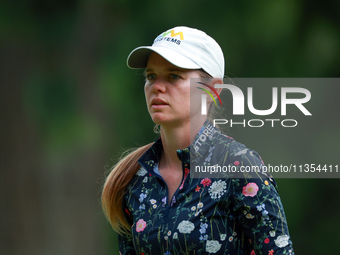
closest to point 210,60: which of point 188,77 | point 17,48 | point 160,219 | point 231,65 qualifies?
point 188,77

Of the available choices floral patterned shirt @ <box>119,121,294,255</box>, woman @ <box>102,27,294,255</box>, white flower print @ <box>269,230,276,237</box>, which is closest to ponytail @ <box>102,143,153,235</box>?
woman @ <box>102,27,294,255</box>

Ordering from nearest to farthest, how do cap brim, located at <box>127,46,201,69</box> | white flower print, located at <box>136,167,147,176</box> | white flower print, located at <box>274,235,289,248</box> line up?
white flower print, located at <box>274,235,289,248</box> < cap brim, located at <box>127,46,201,69</box> < white flower print, located at <box>136,167,147,176</box>

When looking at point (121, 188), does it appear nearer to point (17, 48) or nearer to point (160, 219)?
point (160, 219)

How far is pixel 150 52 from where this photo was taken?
1.46 m

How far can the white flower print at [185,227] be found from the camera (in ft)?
4.16

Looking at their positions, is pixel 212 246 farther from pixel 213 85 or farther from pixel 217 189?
pixel 213 85

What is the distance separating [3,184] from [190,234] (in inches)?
111

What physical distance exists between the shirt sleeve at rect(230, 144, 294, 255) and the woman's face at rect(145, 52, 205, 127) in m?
0.28

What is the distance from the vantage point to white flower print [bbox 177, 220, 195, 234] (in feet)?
4.16

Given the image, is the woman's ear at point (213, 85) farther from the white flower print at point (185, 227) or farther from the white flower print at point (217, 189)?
the white flower print at point (185, 227)

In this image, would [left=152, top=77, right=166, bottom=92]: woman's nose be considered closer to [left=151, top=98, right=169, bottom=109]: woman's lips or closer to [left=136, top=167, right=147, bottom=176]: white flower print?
[left=151, top=98, right=169, bottom=109]: woman's lips

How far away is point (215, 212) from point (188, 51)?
0.53 m

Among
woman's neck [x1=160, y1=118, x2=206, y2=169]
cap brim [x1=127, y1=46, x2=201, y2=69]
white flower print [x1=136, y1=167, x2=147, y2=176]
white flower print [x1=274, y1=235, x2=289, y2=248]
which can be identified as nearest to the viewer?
white flower print [x1=274, y1=235, x2=289, y2=248]

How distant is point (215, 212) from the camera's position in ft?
4.17
